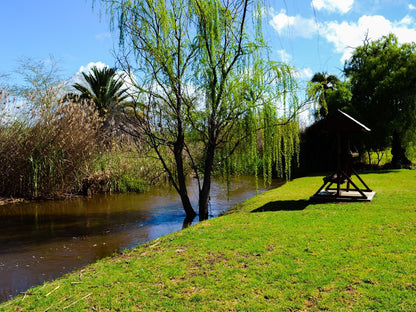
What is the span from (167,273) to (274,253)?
153 cm

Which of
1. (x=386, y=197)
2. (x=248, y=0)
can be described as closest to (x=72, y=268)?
(x=248, y=0)

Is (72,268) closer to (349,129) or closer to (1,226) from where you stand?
(1,226)

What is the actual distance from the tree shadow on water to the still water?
1639mm

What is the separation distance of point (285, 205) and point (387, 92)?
458 inches

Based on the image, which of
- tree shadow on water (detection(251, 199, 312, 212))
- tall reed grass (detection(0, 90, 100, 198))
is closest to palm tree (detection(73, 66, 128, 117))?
tall reed grass (detection(0, 90, 100, 198))

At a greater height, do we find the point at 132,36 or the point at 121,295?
the point at 132,36

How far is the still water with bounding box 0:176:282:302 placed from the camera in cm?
600

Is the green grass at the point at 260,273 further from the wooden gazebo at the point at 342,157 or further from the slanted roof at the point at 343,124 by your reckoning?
the slanted roof at the point at 343,124

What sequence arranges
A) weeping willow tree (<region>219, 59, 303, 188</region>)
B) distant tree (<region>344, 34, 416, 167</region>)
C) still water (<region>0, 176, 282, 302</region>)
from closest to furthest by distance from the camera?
still water (<region>0, 176, 282, 302</region>) → weeping willow tree (<region>219, 59, 303, 188</region>) → distant tree (<region>344, 34, 416, 167</region>)

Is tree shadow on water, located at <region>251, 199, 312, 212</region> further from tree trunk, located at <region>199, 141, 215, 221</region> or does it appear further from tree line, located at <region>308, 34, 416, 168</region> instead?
tree line, located at <region>308, 34, 416, 168</region>

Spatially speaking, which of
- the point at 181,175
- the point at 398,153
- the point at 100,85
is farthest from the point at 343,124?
the point at 100,85

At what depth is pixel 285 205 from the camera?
9.01 meters

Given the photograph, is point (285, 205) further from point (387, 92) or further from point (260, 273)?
point (387, 92)

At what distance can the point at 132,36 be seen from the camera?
871 cm
